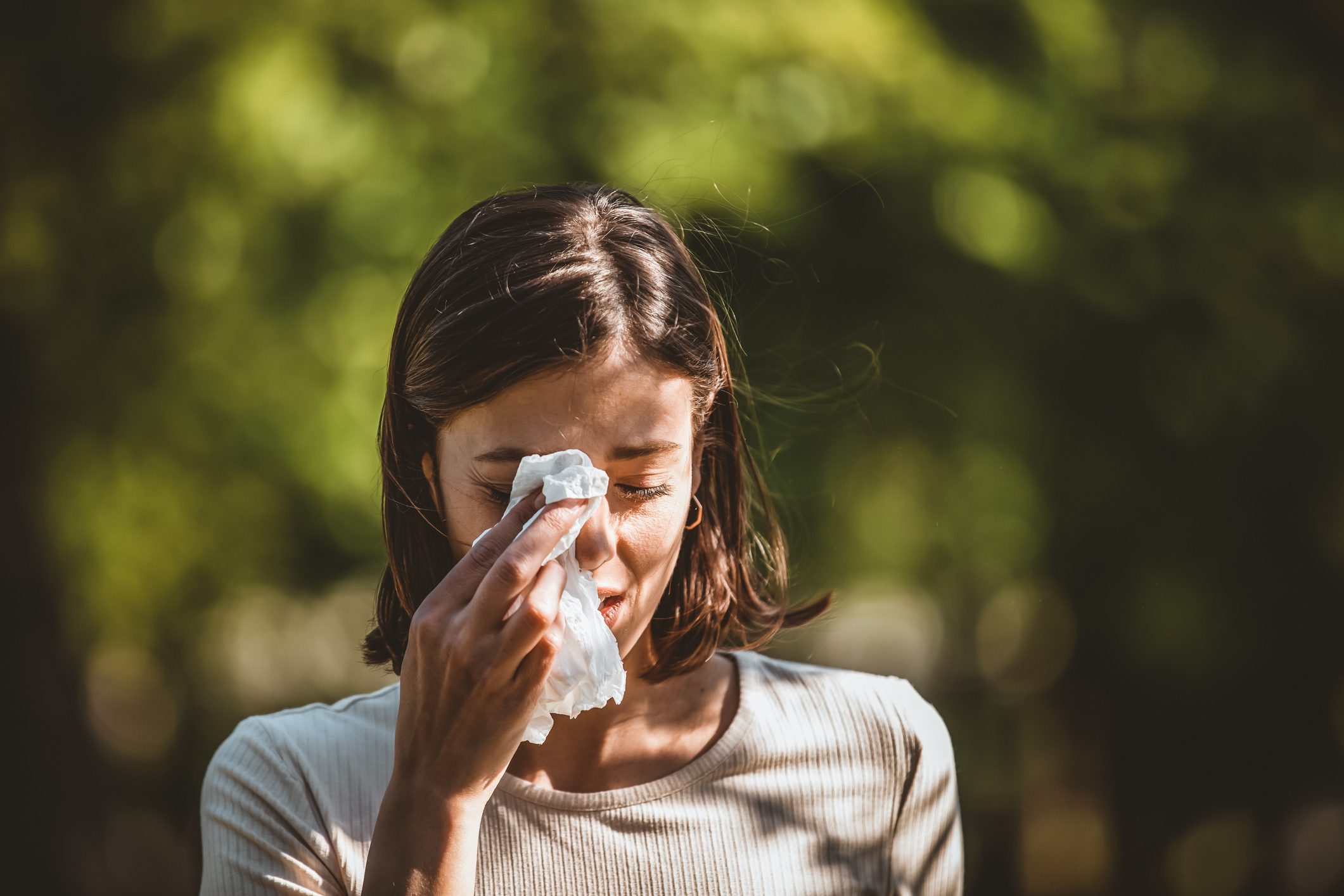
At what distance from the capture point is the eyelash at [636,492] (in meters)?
1.93

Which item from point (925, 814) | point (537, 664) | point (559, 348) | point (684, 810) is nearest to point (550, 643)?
point (537, 664)

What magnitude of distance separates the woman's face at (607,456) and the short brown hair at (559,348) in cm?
4

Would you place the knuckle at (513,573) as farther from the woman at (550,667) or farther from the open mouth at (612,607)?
the open mouth at (612,607)

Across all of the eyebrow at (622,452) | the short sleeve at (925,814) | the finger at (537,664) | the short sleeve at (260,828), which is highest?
the eyebrow at (622,452)

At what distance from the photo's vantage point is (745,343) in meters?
4.34

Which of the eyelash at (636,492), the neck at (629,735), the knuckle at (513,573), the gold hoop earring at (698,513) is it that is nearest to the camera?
the knuckle at (513,573)

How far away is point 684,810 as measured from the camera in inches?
86.0

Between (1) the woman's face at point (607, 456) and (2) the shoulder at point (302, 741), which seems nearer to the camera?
(1) the woman's face at point (607, 456)

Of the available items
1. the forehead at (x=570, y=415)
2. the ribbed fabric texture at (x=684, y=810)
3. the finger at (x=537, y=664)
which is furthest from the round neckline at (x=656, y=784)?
the forehead at (x=570, y=415)

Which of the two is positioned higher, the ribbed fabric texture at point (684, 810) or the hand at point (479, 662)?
the hand at point (479, 662)

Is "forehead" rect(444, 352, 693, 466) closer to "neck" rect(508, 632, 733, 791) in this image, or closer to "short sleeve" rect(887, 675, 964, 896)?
"neck" rect(508, 632, 733, 791)

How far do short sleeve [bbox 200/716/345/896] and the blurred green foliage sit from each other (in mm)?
2302

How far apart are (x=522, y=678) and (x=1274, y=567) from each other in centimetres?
390

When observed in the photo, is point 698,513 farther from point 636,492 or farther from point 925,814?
point 925,814
